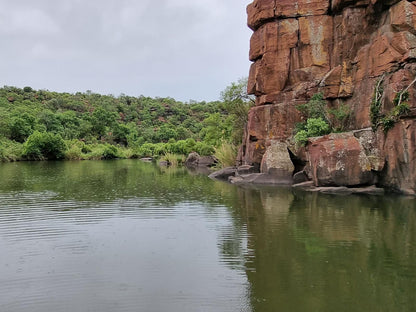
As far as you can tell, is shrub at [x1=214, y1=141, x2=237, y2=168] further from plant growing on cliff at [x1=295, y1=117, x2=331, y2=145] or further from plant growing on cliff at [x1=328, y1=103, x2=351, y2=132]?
plant growing on cliff at [x1=328, y1=103, x2=351, y2=132]

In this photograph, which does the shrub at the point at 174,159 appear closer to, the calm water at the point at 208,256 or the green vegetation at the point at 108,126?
the green vegetation at the point at 108,126

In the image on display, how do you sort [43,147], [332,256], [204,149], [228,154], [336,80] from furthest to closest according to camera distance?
[43,147] < [204,149] < [228,154] < [336,80] < [332,256]

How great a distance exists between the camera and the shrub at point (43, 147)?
4456 centimetres

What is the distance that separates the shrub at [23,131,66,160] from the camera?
44.6 m

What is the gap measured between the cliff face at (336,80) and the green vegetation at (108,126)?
701 cm

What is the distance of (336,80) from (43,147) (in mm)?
37233

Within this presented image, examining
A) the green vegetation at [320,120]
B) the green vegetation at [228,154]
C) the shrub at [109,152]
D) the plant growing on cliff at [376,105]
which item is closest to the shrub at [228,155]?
the green vegetation at [228,154]

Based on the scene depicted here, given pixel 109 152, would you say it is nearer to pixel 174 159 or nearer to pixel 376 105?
pixel 174 159

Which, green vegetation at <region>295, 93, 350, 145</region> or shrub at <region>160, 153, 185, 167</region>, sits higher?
green vegetation at <region>295, 93, 350, 145</region>

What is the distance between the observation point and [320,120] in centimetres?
1927

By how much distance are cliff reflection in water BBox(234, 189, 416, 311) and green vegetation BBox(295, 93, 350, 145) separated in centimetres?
637

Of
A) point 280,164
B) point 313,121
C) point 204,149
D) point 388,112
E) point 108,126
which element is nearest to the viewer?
→ point 388,112

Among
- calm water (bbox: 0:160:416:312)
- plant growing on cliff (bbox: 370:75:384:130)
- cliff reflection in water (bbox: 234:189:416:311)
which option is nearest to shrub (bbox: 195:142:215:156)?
plant growing on cliff (bbox: 370:75:384:130)

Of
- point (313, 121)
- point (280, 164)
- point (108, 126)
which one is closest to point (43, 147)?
point (108, 126)
